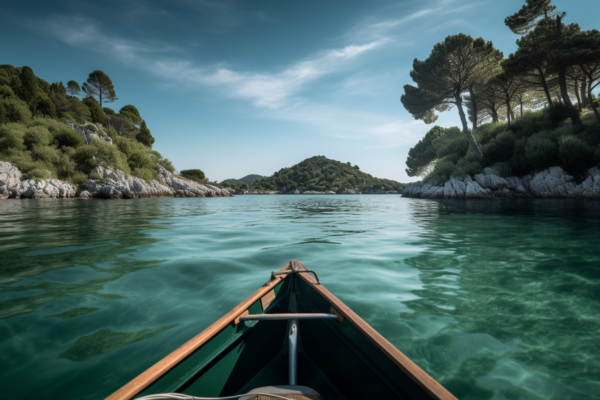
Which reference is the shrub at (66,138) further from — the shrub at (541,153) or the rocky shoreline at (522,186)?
the shrub at (541,153)

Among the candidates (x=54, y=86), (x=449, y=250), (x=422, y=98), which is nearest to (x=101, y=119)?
(x=54, y=86)

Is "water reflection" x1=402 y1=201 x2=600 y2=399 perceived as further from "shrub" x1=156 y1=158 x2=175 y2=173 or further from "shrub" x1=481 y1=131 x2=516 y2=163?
"shrub" x1=156 y1=158 x2=175 y2=173

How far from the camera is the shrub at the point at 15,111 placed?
3508 centimetres

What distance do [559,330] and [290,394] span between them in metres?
2.73

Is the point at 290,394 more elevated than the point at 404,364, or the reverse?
the point at 404,364

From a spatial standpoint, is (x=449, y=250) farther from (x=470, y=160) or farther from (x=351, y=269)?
(x=470, y=160)

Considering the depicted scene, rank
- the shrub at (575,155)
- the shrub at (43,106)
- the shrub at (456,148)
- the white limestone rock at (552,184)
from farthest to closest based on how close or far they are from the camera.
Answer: the shrub at (43,106) → the shrub at (456,148) → the white limestone rock at (552,184) → the shrub at (575,155)

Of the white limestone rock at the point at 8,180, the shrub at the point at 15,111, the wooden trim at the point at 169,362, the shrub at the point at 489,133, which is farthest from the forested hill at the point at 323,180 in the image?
the wooden trim at the point at 169,362

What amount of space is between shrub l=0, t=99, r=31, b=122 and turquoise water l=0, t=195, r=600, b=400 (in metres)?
44.5

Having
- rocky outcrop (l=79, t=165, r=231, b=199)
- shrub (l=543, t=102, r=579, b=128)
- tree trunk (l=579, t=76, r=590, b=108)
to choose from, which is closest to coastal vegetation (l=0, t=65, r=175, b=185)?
rocky outcrop (l=79, t=165, r=231, b=199)

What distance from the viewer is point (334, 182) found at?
326 ft

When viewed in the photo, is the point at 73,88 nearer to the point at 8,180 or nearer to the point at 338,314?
the point at 8,180

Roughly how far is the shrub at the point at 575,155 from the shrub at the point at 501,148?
4.99 m

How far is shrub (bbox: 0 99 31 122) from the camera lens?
115ft
